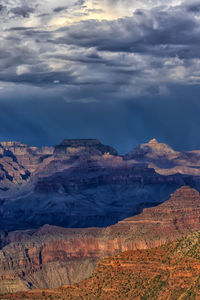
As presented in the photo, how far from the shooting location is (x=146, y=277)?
116m

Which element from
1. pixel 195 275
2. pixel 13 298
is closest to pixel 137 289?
pixel 195 275

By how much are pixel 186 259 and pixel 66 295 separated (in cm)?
1724

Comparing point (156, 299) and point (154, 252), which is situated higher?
point (154, 252)

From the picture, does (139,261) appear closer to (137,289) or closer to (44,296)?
(137,289)

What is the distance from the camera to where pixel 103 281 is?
118875 millimetres

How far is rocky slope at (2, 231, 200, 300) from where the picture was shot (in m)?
109

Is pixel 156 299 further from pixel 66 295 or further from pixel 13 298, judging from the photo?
pixel 13 298

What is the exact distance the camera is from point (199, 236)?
123m

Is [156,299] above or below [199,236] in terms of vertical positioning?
below

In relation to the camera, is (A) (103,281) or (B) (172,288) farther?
(A) (103,281)

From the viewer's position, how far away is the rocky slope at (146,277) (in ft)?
358

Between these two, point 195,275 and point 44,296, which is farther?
point 44,296

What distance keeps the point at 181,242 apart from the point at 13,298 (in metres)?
24.0

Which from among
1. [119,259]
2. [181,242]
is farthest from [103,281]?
[181,242]
